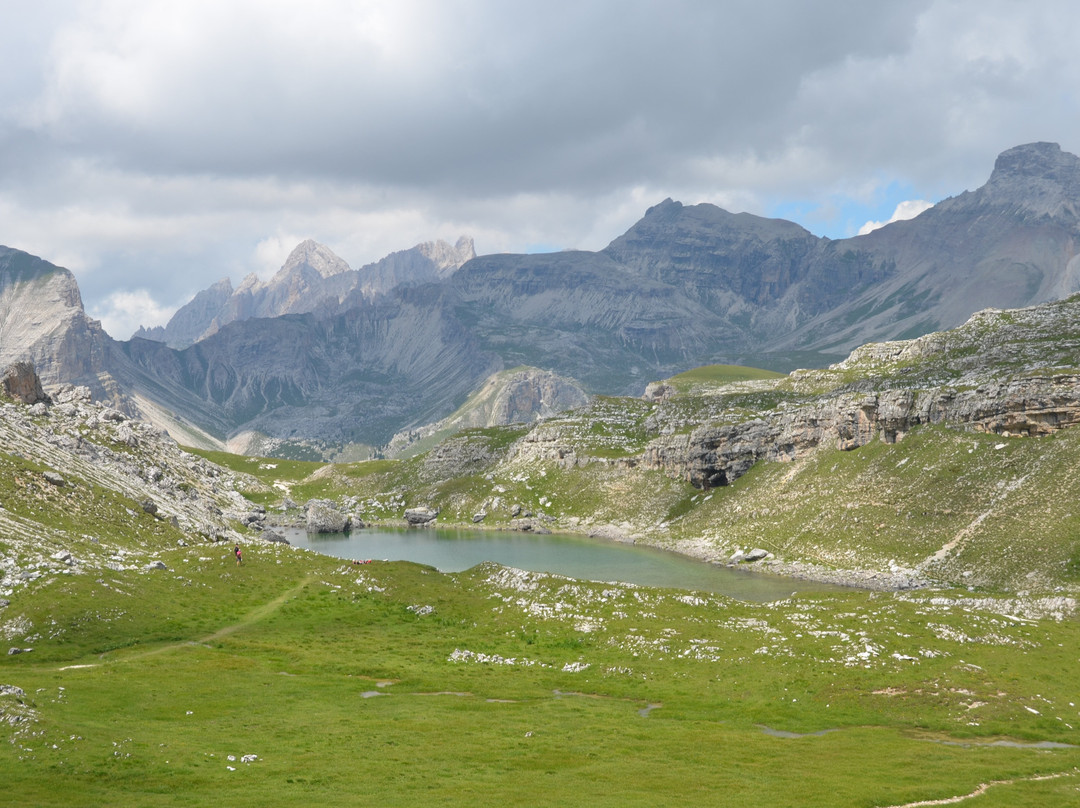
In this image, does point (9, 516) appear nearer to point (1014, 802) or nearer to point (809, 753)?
point (809, 753)

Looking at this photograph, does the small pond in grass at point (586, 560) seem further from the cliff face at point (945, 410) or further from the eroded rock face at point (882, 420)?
the cliff face at point (945, 410)

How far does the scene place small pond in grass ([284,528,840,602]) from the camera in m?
126

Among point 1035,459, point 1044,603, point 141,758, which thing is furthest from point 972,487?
point 141,758

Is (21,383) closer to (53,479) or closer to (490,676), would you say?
(53,479)

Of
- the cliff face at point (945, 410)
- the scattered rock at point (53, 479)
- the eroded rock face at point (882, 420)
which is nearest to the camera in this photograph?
the scattered rock at point (53, 479)

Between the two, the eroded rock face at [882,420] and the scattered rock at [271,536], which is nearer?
the eroded rock face at [882,420]

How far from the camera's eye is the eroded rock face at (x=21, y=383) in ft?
445

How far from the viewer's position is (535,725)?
4956 cm

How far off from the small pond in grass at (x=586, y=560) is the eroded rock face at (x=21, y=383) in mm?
60572

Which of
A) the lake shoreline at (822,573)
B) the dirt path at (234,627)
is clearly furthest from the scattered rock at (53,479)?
the lake shoreline at (822,573)

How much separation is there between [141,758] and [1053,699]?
54.9m

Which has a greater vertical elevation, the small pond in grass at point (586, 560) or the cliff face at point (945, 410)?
the cliff face at point (945, 410)

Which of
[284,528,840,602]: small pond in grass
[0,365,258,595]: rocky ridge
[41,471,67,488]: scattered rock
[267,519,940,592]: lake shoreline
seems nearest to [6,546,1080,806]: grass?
[0,365,258,595]: rocky ridge

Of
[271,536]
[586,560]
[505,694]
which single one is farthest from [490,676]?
[271,536]
